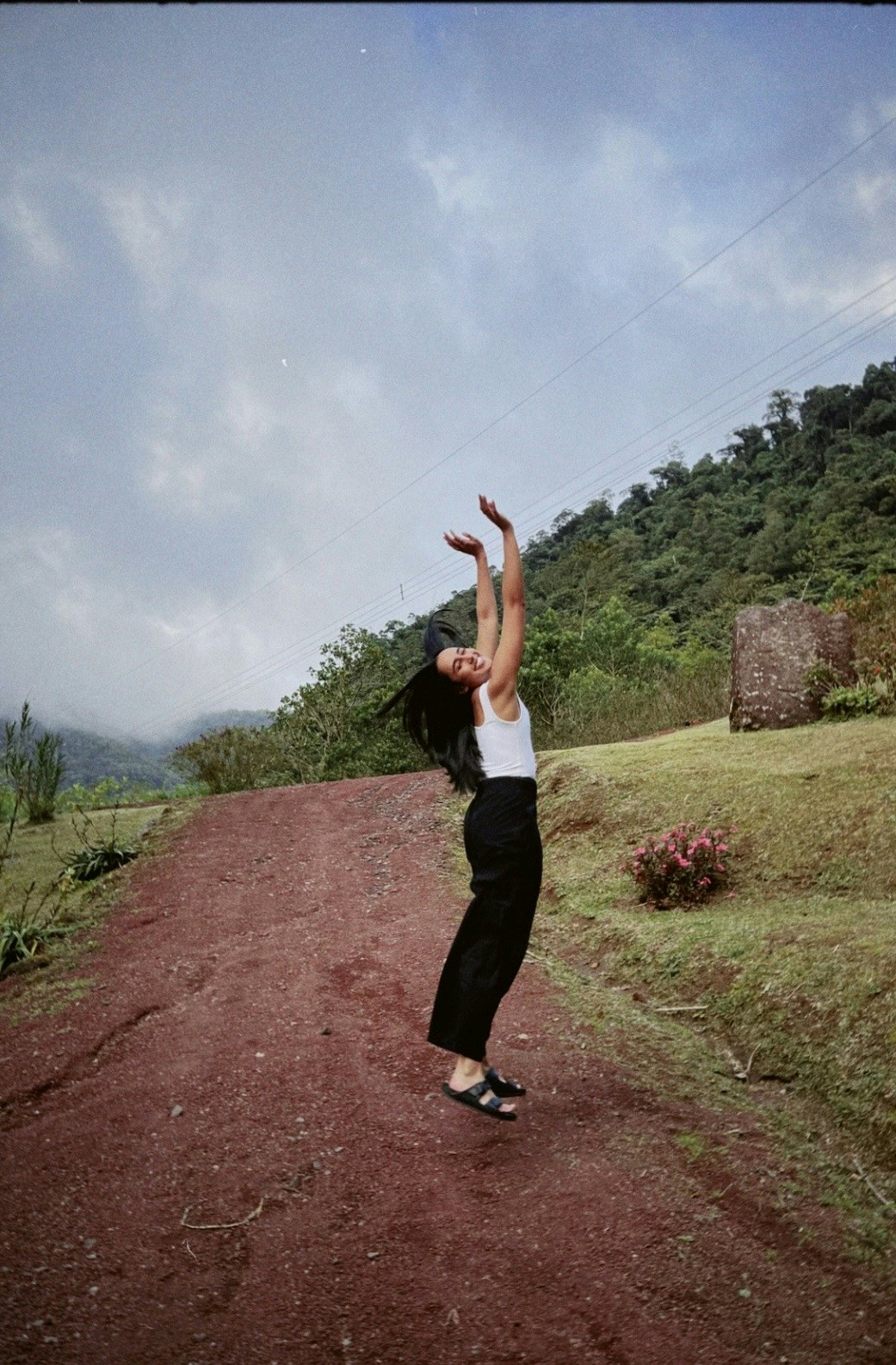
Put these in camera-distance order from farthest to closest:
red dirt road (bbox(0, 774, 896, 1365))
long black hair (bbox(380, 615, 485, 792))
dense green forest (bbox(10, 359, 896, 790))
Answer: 1. dense green forest (bbox(10, 359, 896, 790))
2. long black hair (bbox(380, 615, 485, 792))
3. red dirt road (bbox(0, 774, 896, 1365))

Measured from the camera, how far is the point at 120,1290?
8.64 feet

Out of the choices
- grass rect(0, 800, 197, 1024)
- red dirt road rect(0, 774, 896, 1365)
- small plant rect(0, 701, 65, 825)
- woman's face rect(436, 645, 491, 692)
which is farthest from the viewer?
small plant rect(0, 701, 65, 825)

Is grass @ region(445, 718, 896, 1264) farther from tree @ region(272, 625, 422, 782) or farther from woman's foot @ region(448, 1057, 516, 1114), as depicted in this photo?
tree @ region(272, 625, 422, 782)

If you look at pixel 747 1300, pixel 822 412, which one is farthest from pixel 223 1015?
pixel 822 412

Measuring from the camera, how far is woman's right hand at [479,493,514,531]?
3.57m

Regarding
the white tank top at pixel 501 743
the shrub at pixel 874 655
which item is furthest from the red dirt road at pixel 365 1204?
the shrub at pixel 874 655

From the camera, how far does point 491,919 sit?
3.54 metres

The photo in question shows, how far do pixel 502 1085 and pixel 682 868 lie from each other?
2670mm

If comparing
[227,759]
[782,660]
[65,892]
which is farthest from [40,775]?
[782,660]

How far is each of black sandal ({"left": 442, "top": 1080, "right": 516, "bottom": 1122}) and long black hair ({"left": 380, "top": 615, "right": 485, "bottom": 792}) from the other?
3.85 ft

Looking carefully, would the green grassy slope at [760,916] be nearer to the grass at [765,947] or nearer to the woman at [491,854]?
the grass at [765,947]

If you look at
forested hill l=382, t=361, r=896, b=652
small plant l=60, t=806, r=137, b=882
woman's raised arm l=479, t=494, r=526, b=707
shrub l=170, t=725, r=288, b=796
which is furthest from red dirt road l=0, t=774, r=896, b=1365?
forested hill l=382, t=361, r=896, b=652

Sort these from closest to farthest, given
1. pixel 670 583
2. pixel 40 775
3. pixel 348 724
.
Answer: pixel 40 775, pixel 348 724, pixel 670 583

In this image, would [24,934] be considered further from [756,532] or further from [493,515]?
[756,532]
